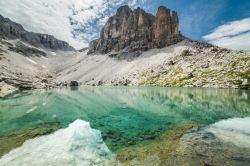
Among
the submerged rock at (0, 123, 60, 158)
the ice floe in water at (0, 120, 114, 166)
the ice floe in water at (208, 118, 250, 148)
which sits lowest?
the submerged rock at (0, 123, 60, 158)

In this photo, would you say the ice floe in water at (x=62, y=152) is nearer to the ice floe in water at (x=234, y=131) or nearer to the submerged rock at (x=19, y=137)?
the submerged rock at (x=19, y=137)

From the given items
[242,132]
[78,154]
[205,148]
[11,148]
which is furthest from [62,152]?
[242,132]

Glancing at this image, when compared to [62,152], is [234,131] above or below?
Result: above

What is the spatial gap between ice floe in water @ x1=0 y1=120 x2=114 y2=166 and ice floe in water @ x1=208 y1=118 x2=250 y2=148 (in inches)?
500

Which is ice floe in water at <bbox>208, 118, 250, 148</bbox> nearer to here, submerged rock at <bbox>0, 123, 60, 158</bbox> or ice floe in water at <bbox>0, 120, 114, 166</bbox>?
ice floe in water at <bbox>0, 120, 114, 166</bbox>

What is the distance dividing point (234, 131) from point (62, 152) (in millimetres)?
20111

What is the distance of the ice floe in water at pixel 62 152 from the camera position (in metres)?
16.3

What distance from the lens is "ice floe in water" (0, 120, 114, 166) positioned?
1634 centimetres

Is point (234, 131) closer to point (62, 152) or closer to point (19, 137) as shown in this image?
point (62, 152)

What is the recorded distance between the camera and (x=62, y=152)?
18734mm

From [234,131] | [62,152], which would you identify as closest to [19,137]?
[62,152]

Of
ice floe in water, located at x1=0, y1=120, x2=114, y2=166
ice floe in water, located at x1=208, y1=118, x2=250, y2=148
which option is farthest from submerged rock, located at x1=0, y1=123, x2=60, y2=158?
ice floe in water, located at x1=208, y1=118, x2=250, y2=148

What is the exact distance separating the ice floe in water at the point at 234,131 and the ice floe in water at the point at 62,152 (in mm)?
12697

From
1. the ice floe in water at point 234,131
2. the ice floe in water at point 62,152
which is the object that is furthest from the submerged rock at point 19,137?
the ice floe in water at point 234,131
